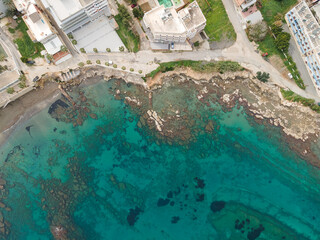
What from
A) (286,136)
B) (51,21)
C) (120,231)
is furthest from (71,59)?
(286,136)

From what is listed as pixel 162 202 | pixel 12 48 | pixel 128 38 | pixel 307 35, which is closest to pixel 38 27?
pixel 12 48

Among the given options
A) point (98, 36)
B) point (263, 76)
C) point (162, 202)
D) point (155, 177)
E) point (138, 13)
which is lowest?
point (162, 202)

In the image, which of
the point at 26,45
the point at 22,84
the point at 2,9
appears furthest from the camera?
the point at 26,45

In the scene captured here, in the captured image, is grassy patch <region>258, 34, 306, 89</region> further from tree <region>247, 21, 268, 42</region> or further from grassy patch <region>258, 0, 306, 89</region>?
tree <region>247, 21, 268, 42</region>

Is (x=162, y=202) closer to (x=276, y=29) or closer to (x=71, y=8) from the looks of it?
(x=71, y=8)

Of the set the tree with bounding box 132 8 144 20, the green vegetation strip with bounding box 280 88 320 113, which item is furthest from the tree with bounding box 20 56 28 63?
the green vegetation strip with bounding box 280 88 320 113

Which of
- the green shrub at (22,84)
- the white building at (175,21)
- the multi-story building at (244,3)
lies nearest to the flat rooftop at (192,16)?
the white building at (175,21)

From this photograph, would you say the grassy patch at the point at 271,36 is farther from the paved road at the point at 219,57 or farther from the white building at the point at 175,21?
the white building at the point at 175,21
